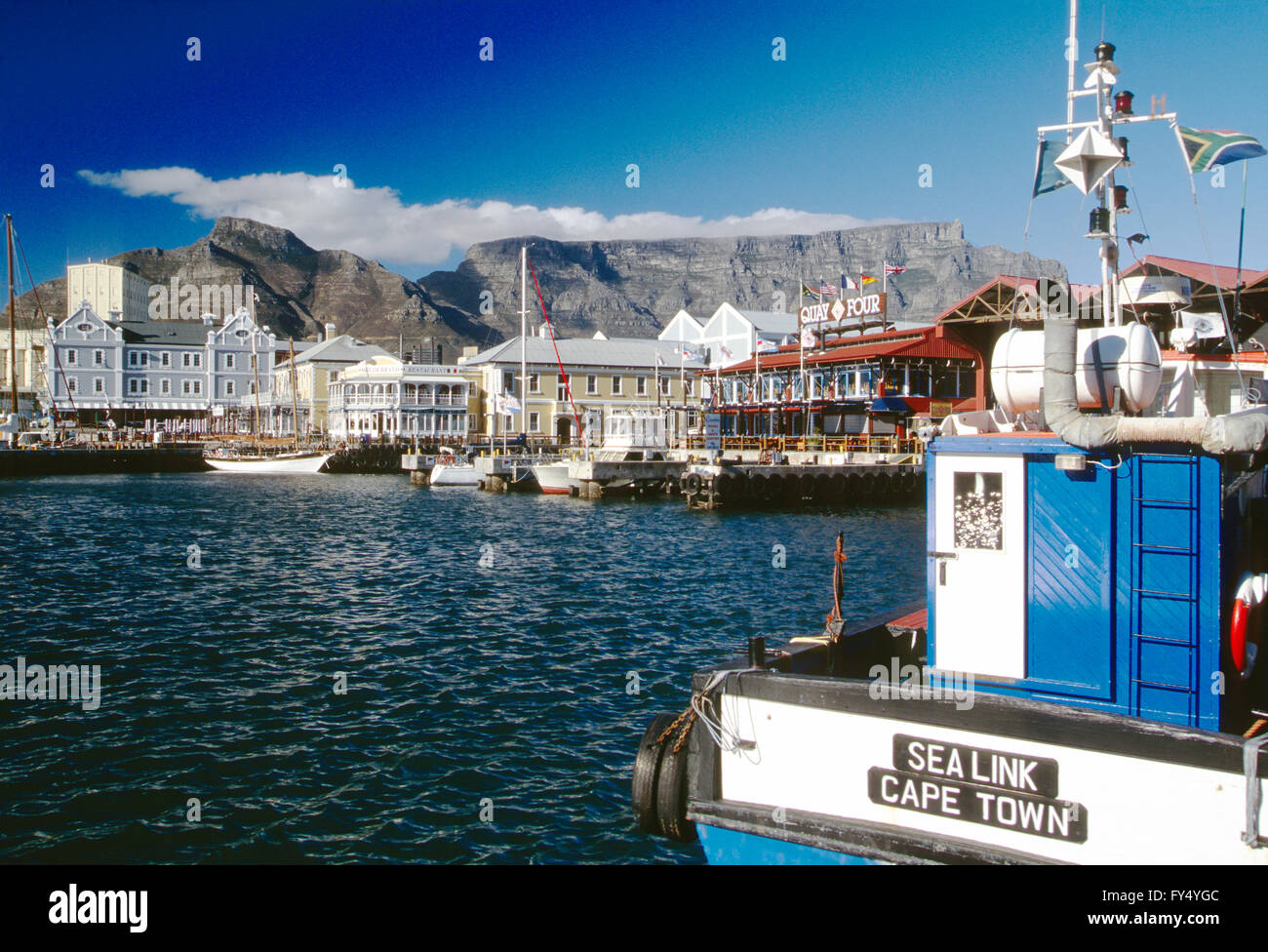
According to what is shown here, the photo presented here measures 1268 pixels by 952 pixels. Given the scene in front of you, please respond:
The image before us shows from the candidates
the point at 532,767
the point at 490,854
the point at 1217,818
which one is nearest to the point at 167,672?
the point at 532,767

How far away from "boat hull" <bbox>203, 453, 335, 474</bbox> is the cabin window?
7976 centimetres

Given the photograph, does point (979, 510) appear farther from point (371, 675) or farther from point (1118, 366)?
point (371, 675)

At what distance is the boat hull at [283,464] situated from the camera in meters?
81.0

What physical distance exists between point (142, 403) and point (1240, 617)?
5115 inches

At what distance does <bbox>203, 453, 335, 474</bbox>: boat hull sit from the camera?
81.0 m

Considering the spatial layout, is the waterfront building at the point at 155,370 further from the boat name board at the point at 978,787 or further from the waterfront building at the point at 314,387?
the boat name board at the point at 978,787

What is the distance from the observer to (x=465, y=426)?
318ft

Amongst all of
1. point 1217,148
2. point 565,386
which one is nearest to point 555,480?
point 565,386

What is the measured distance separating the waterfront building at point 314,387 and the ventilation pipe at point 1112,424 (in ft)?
342

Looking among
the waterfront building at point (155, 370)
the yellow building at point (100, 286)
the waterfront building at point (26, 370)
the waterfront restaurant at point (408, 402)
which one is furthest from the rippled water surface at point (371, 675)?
the yellow building at point (100, 286)

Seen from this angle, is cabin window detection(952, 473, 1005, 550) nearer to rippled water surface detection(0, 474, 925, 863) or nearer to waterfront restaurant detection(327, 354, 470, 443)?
rippled water surface detection(0, 474, 925, 863)

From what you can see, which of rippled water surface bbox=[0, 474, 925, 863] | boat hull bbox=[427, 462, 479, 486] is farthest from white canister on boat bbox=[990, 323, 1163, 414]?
boat hull bbox=[427, 462, 479, 486]

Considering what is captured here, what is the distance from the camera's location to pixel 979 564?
8195 mm

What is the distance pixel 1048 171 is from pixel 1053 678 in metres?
5.51
